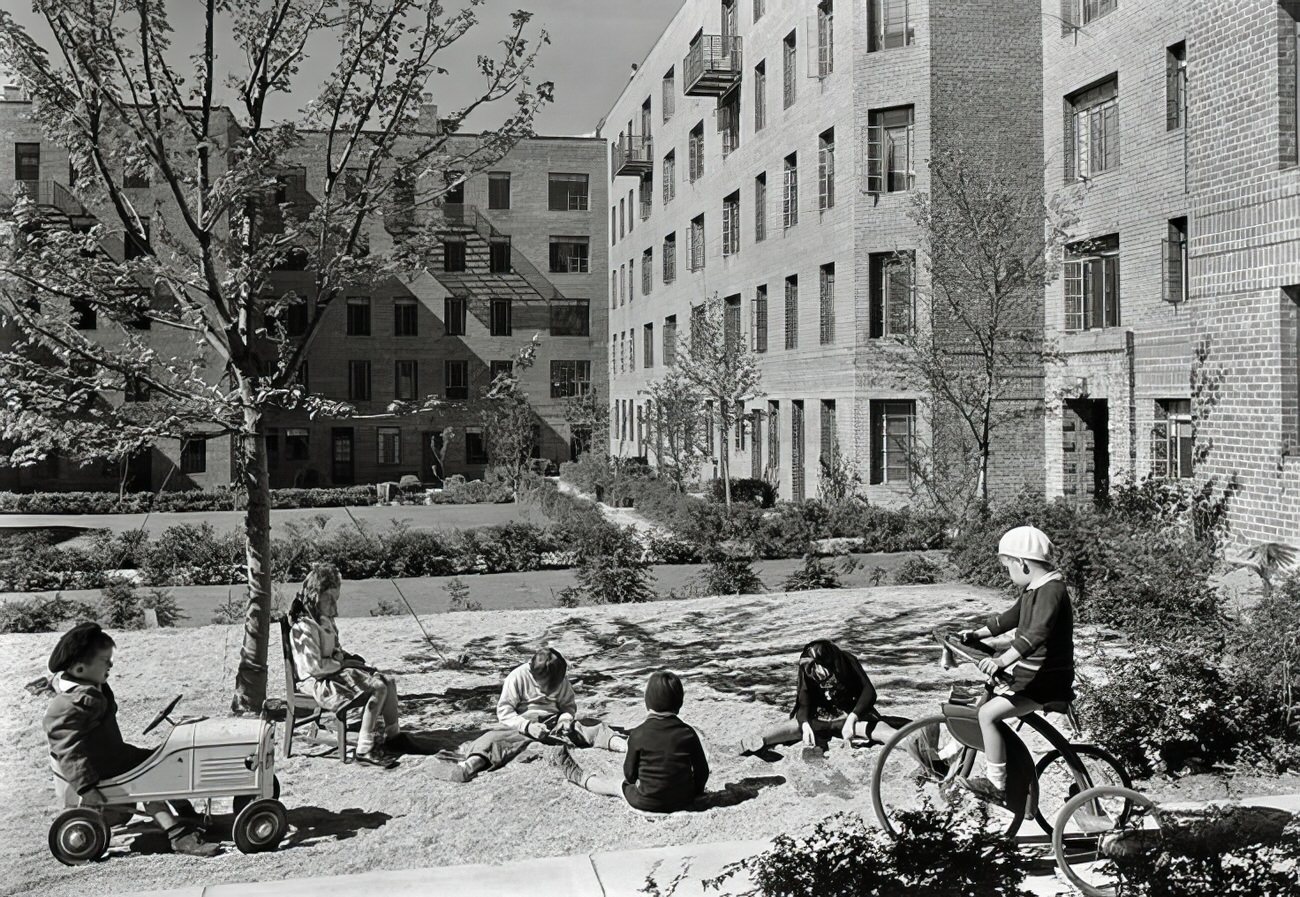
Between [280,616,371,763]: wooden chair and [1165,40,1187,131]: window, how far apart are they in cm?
1774

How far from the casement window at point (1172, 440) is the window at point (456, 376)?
38430 mm

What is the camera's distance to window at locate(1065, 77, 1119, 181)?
22562 millimetres

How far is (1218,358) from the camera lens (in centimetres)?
1608

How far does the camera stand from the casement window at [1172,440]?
19.5 m

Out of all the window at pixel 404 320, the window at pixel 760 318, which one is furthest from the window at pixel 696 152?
the window at pixel 404 320

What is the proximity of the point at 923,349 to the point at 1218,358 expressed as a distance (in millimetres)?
7830

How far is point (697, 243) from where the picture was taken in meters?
42.8

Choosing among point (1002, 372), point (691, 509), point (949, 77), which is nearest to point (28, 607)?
point (691, 509)

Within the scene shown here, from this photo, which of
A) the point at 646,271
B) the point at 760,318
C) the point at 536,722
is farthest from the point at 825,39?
the point at 536,722

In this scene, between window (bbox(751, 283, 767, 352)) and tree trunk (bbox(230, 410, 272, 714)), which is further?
window (bbox(751, 283, 767, 352))

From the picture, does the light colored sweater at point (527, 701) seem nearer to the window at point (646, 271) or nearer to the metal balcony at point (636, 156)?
the metal balcony at point (636, 156)

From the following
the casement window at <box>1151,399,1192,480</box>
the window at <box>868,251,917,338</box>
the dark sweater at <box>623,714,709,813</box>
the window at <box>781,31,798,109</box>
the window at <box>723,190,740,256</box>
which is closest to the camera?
the dark sweater at <box>623,714,709,813</box>

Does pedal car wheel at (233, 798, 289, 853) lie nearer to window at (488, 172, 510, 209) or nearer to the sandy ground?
the sandy ground

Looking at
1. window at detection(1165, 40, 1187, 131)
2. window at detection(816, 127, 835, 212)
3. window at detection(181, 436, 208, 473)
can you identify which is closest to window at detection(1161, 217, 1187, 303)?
window at detection(1165, 40, 1187, 131)
